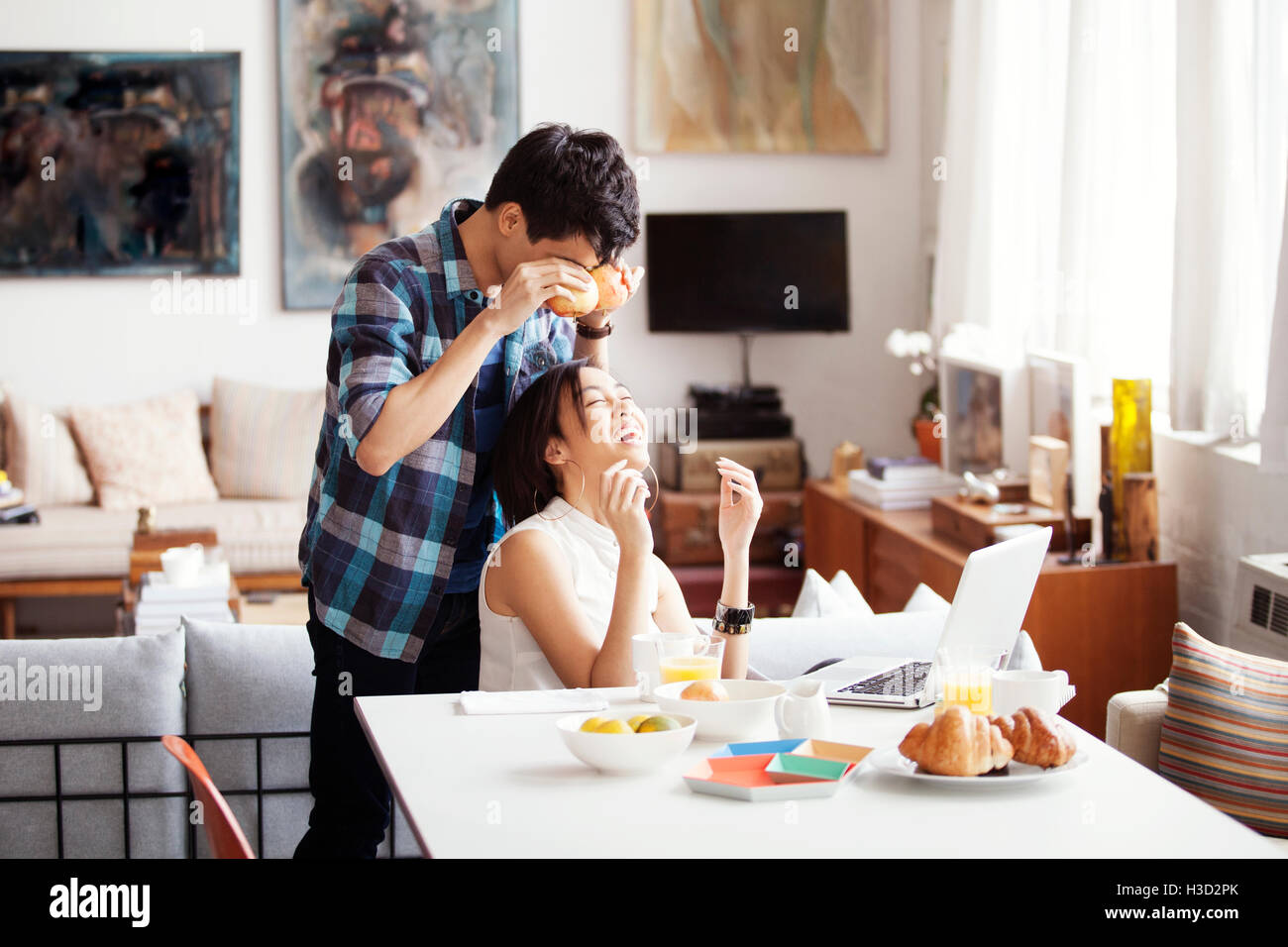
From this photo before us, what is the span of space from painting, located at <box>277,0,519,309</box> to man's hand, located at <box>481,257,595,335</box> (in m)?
3.78

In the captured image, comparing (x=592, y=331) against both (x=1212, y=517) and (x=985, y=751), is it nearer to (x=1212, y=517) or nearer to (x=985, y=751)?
(x=985, y=751)

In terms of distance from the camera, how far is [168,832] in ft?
7.32

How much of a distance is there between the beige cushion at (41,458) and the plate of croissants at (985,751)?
439 cm

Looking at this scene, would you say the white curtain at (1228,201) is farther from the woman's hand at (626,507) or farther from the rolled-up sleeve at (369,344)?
the rolled-up sleeve at (369,344)

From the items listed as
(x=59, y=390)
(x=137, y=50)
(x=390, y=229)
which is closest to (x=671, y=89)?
(x=390, y=229)

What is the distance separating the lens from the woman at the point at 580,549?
1828 millimetres

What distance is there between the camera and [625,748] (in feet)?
4.56

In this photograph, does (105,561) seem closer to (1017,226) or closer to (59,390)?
(59,390)

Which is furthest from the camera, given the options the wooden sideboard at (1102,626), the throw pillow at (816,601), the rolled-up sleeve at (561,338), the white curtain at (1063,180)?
the white curtain at (1063,180)

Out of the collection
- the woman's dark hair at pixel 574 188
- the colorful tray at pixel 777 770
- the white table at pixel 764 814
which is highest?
the woman's dark hair at pixel 574 188

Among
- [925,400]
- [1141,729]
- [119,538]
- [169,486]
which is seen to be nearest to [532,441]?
[1141,729]

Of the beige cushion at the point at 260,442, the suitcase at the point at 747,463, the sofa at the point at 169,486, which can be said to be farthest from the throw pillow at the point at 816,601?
the beige cushion at the point at 260,442

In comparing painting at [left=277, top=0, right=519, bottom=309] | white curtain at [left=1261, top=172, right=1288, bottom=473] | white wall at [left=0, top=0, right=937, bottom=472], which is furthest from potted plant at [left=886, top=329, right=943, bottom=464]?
white curtain at [left=1261, top=172, right=1288, bottom=473]

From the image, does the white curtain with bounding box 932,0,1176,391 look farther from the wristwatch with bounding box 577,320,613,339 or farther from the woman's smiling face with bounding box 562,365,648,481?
the woman's smiling face with bounding box 562,365,648,481
